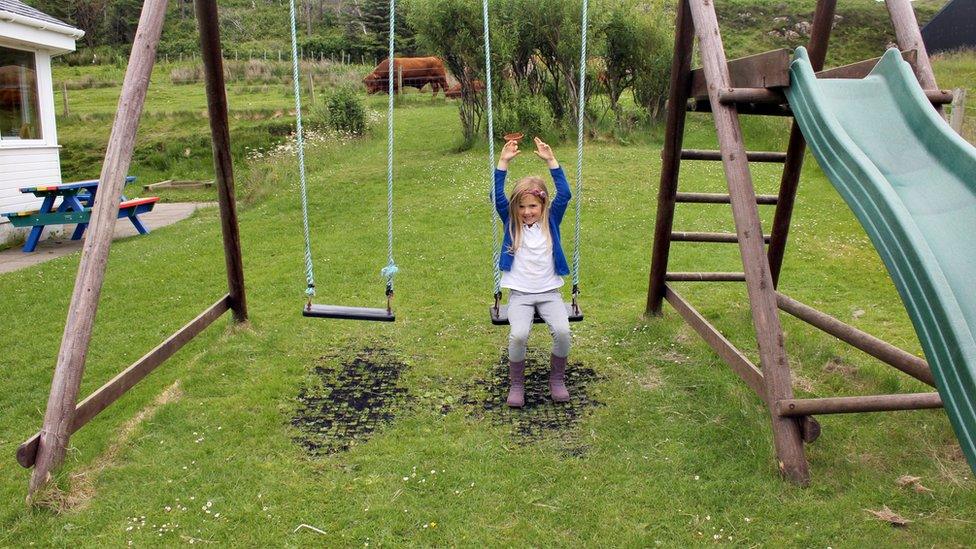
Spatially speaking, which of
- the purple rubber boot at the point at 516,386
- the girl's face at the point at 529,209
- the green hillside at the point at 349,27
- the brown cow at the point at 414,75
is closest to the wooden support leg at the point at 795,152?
the girl's face at the point at 529,209

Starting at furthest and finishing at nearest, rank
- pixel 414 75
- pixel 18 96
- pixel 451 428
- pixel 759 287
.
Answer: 1. pixel 414 75
2. pixel 18 96
3. pixel 451 428
4. pixel 759 287

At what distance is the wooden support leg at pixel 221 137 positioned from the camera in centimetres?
510

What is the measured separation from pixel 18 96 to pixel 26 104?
19 cm

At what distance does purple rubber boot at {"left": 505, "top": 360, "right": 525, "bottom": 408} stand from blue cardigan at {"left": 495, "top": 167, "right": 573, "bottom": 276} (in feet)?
1.96

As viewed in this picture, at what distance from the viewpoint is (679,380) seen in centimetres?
473

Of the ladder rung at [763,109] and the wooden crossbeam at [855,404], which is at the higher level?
the ladder rung at [763,109]

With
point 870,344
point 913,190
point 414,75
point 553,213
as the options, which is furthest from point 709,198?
point 414,75

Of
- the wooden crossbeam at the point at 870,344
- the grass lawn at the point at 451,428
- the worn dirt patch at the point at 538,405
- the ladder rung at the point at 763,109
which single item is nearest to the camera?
the grass lawn at the point at 451,428

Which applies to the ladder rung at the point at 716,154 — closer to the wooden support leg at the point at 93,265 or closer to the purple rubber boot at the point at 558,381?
the purple rubber boot at the point at 558,381

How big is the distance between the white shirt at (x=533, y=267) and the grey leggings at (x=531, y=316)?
55 mm

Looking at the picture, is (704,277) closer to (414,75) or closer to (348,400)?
(348,400)

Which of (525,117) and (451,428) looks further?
(525,117)

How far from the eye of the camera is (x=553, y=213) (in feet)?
14.9

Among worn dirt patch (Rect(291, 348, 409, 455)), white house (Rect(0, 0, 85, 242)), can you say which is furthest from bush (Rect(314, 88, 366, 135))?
worn dirt patch (Rect(291, 348, 409, 455))
